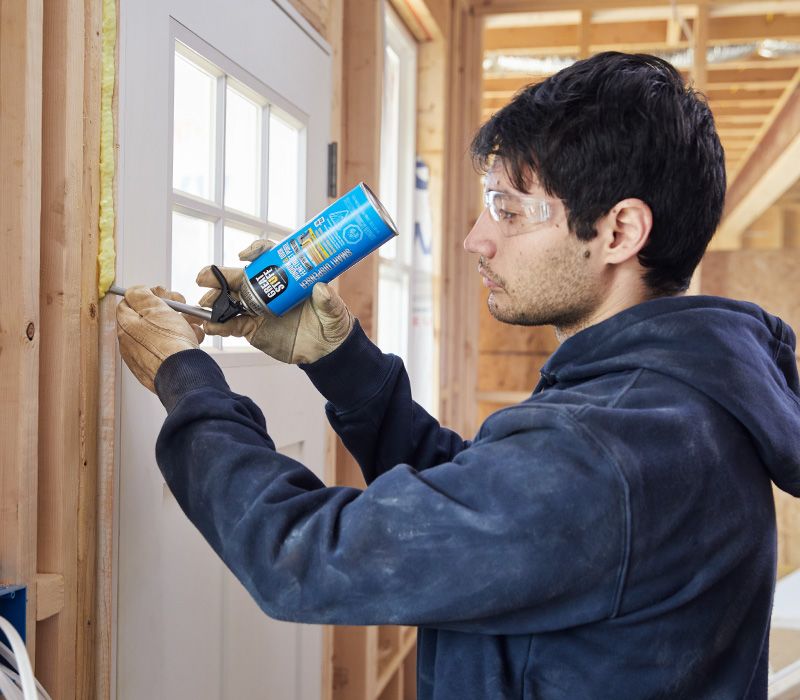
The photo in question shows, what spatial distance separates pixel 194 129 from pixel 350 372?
497 mm

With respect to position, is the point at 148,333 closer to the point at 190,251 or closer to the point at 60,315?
the point at 60,315

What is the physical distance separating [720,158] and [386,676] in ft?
6.76

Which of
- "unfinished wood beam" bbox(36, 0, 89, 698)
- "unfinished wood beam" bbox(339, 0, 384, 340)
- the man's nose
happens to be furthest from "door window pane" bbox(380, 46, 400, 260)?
"unfinished wood beam" bbox(36, 0, 89, 698)

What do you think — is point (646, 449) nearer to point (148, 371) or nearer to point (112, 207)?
point (148, 371)

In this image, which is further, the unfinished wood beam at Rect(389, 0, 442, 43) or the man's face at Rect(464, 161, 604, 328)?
the unfinished wood beam at Rect(389, 0, 442, 43)

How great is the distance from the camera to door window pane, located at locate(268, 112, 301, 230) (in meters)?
1.62

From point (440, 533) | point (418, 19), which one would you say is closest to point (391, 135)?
point (418, 19)

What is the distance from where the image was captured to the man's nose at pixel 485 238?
1055 mm

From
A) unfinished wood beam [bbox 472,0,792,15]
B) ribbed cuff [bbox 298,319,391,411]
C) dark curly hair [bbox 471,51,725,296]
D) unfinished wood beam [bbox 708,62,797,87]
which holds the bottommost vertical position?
ribbed cuff [bbox 298,319,391,411]

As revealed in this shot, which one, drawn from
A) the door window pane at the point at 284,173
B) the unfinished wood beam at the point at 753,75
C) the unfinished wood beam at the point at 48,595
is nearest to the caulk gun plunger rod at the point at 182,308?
the unfinished wood beam at the point at 48,595

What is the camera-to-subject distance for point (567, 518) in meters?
Result: 0.78

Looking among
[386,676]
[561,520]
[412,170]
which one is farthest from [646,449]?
[412,170]

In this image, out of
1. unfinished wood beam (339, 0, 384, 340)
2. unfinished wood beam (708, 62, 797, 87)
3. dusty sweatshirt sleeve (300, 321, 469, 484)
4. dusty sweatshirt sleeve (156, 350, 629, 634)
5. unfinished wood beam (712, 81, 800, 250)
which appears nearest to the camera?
dusty sweatshirt sleeve (156, 350, 629, 634)

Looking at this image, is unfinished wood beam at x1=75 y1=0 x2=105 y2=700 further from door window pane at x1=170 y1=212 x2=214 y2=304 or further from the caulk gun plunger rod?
door window pane at x1=170 y1=212 x2=214 y2=304
